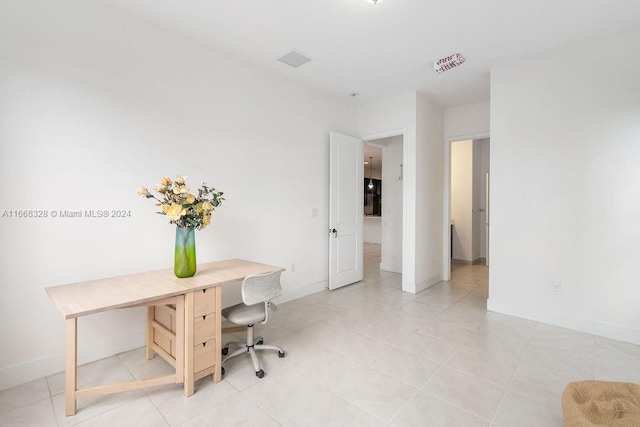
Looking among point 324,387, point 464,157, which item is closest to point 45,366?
point 324,387

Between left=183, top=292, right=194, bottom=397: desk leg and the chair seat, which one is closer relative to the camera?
left=183, top=292, right=194, bottom=397: desk leg

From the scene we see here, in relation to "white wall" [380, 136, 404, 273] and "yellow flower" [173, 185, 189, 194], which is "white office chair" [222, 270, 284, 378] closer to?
"yellow flower" [173, 185, 189, 194]

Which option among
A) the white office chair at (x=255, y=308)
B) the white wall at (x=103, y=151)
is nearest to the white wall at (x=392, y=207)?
the white wall at (x=103, y=151)

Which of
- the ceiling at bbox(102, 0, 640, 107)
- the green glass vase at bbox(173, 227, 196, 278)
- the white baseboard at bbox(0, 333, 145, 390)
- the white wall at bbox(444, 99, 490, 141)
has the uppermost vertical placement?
the ceiling at bbox(102, 0, 640, 107)

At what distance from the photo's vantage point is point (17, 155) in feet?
6.88

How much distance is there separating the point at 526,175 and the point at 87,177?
4.38 meters

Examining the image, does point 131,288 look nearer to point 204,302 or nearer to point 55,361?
point 204,302

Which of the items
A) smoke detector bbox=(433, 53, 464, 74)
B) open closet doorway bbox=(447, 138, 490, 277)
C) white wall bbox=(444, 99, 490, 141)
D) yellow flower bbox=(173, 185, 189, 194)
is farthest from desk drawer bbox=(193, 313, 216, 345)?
open closet doorway bbox=(447, 138, 490, 277)

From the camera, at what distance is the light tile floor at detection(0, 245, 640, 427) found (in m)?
1.80

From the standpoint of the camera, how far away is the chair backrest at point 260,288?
222cm

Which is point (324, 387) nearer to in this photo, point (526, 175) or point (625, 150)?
point (526, 175)

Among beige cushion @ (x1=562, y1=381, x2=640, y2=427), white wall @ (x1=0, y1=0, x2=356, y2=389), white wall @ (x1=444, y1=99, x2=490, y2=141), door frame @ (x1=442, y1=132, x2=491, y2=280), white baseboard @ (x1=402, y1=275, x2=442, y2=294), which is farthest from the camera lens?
door frame @ (x1=442, y1=132, x2=491, y2=280)

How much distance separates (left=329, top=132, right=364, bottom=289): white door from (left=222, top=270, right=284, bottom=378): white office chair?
6.88ft

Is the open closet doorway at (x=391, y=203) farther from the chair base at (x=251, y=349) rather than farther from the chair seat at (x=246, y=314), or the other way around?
the chair seat at (x=246, y=314)
